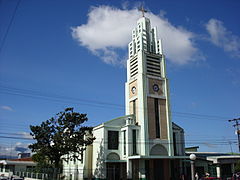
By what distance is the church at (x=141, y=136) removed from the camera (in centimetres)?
3981

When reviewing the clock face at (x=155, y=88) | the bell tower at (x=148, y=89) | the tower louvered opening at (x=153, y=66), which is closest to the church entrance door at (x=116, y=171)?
the bell tower at (x=148, y=89)

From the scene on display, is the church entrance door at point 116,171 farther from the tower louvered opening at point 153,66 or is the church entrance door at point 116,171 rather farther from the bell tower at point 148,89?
the tower louvered opening at point 153,66

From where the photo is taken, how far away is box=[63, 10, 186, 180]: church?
3981 cm

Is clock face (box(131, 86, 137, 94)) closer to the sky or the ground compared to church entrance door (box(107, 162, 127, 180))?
closer to the sky

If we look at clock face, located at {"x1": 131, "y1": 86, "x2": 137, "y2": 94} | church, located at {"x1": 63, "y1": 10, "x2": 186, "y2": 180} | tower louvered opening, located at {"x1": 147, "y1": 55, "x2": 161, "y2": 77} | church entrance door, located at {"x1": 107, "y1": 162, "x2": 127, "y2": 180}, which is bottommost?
church entrance door, located at {"x1": 107, "y1": 162, "x2": 127, "y2": 180}

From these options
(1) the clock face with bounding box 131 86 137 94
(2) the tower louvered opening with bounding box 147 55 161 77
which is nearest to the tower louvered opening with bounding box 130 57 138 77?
(2) the tower louvered opening with bounding box 147 55 161 77

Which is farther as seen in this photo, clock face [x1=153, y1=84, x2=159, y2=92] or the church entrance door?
clock face [x1=153, y1=84, x2=159, y2=92]

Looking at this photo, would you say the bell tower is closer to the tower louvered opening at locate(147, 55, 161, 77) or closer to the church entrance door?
the tower louvered opening at locate(147, 55, 161, 77)

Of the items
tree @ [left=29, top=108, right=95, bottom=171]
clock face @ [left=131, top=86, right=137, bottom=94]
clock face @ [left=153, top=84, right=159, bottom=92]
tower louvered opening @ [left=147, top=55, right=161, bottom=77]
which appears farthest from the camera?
tower louvered opening @ [left=147, top=55, right=161, bottom=77]

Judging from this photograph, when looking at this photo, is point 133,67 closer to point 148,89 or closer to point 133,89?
point 133,89

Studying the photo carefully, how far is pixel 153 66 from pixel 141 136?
14294 millimetres

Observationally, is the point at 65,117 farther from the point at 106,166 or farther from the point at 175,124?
the point at 175,124

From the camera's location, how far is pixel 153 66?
4803cm

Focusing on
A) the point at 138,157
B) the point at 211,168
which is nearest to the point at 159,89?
the point at 138,157
